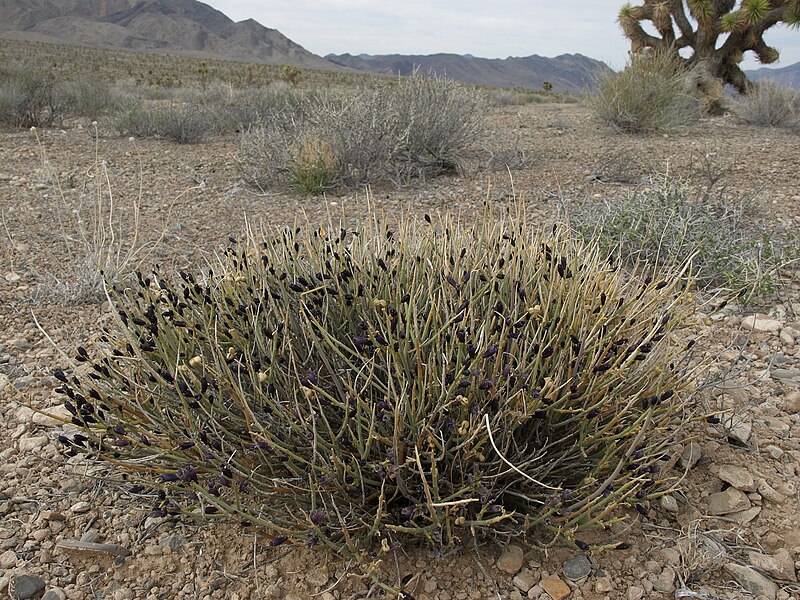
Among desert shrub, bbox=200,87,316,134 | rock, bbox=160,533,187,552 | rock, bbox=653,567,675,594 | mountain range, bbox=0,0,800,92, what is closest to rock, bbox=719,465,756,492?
rock, bbox=653,567,675,594

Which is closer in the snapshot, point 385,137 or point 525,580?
point 525,580

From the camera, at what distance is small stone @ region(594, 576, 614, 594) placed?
5.96 ft

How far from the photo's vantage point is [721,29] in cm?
1381

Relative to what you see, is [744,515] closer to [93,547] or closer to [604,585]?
[604,585]

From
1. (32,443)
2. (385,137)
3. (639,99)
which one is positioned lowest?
(32,443)

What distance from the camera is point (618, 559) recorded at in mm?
1922

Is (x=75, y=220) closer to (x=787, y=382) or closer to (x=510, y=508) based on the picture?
(x=510, y=508)

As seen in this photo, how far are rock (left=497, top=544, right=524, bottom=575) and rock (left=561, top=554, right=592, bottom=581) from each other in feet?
0.42

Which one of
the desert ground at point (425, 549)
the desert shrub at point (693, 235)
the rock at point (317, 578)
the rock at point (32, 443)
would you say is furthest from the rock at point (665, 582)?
the rock at point (32, 443)

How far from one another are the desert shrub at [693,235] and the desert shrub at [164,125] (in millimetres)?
6454

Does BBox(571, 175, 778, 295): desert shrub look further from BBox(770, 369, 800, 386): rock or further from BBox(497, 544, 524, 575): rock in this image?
BBox(497, 544, 524, 575): rock

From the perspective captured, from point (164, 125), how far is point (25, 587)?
8.43 m

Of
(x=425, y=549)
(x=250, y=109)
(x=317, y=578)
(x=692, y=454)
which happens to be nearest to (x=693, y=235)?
(x=692, y=454)

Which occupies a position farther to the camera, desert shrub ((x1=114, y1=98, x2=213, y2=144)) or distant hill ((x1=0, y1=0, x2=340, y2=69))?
distant hill ((x1=0, y1=0, x2=340, y2=69))
